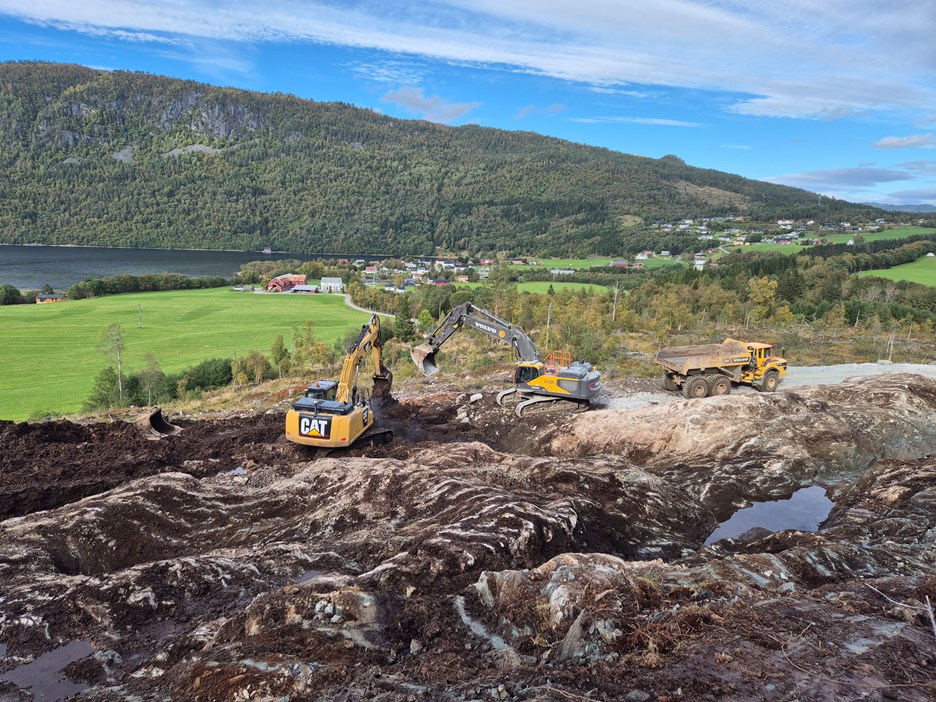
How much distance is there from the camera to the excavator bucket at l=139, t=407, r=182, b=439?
18.2m

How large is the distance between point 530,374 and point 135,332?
2064 inches

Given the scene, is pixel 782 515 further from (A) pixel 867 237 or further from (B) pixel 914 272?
(A) pixel 867 237

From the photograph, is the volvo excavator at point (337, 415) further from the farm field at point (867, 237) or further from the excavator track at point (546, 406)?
the farm field at point (867, 237)

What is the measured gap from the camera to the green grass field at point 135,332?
36869mm

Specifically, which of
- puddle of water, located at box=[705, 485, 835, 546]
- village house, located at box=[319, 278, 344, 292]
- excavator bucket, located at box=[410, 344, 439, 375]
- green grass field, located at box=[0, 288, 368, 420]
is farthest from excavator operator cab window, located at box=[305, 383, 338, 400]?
village house, located at box=[319, 278, 344, 292]

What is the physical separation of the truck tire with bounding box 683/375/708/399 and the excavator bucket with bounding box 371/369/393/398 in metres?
11.3

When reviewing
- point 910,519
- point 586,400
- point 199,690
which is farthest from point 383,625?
point 586,400

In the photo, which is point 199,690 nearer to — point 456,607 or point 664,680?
point 456,607

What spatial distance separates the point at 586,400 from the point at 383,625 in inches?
515

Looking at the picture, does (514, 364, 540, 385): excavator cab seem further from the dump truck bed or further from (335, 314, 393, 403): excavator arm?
the dump truck bed

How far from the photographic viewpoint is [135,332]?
5778cm

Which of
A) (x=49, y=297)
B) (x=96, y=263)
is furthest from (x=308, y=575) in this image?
(x=96, y=263)

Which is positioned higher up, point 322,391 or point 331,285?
point 322,391

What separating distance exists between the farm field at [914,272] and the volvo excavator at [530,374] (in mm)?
61780
